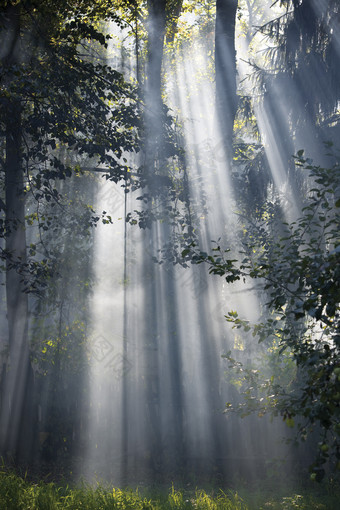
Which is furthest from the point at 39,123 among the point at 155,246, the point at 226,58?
the point at 155,246

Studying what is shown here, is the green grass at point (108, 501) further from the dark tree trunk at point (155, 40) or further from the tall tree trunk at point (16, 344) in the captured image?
the dark tree trunk at point (155, 40)

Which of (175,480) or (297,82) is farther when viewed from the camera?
(297,82)

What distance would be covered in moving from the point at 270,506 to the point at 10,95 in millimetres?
6670

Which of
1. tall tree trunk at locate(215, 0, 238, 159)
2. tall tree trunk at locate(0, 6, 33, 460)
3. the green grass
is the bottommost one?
the green grass

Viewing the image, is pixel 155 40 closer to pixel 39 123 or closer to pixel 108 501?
pixel 39 123

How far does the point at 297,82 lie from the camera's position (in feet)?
32.5

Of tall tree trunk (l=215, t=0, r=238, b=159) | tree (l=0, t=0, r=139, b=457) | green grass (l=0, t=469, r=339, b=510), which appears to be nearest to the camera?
green grass (l=0, t=469, r=339, b=510)

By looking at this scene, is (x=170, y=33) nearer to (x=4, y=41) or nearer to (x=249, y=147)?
(x=249, y=147)

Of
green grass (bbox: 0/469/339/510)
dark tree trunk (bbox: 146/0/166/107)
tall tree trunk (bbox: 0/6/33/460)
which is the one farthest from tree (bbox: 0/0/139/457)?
green grass (bbox: 0/469/339/510)

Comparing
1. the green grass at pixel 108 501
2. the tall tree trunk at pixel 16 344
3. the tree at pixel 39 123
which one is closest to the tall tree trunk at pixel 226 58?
the tree at pixel 39 123

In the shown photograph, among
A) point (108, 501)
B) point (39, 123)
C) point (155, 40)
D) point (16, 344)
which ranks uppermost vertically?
point (155, 40)

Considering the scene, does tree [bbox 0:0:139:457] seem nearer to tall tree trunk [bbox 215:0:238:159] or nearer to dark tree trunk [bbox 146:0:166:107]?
dark tree trunk [bbox 146:0:166:107]

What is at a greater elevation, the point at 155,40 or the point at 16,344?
the point at 155,40

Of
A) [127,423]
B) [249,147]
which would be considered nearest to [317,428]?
[127,423]
